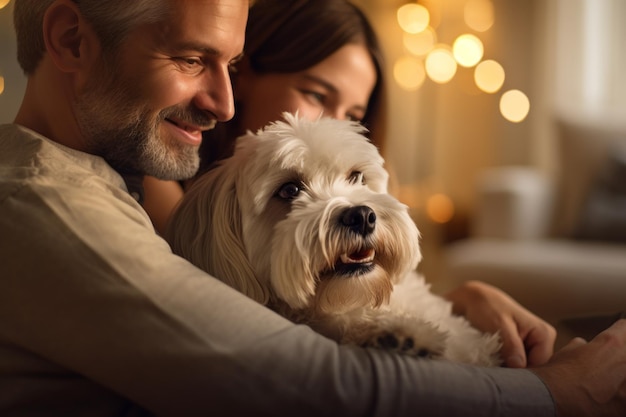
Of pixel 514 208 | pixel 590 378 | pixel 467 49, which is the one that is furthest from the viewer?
pixel 467 49

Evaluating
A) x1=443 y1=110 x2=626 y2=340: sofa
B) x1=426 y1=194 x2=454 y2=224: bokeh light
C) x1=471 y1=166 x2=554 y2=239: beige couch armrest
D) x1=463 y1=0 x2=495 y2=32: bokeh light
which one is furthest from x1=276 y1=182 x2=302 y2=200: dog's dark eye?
x1=463 y1=0 x2=495 y2=32: bokeh light

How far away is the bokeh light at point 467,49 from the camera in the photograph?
5227 millimetres

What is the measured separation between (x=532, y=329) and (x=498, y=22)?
4.64m

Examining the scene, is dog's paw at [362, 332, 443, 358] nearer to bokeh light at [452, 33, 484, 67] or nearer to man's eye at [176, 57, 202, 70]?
man's eye at [176, 57, 202, 70]

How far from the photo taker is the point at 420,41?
529 cm

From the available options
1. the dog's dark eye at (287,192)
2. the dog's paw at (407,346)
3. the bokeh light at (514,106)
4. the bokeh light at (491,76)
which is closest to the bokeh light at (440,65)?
the bokeh light at (491,76)

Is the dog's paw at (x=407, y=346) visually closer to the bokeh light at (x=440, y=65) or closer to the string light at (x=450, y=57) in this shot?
the string light at (x=450, y=57)

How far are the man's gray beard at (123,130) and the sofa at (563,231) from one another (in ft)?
5.48

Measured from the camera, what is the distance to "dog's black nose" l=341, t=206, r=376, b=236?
3.65 ft

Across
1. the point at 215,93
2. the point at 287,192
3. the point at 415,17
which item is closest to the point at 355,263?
the point at 287,192

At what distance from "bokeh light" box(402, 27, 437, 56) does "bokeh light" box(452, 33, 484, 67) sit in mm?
191

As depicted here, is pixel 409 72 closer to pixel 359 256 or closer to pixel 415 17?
pixel 415 17

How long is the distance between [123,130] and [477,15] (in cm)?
507

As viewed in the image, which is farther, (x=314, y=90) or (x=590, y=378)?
(x=314, y=90)
